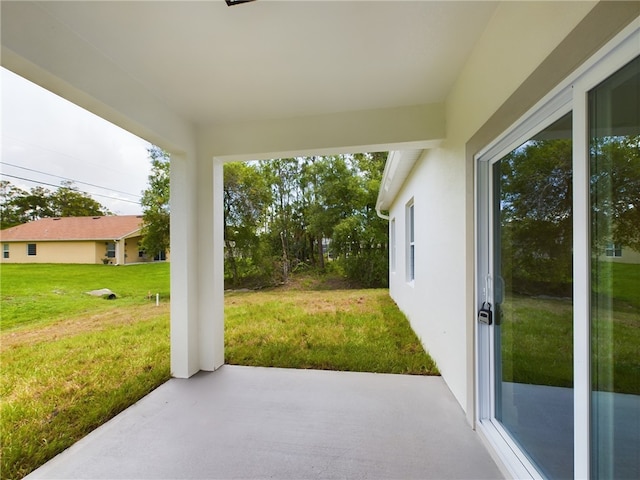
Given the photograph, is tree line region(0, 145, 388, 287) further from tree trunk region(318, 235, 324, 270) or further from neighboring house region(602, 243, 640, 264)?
neighboring house region(602, 243, 640, 264)

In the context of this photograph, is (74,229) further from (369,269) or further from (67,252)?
(369,269)

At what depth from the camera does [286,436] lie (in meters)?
1.99

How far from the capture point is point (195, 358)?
10.0 feet

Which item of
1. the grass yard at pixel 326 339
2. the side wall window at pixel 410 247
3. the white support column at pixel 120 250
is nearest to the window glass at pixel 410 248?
the side wall window at pixel 410 247

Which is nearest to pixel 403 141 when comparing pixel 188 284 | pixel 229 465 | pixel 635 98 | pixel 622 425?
pixel 635 98

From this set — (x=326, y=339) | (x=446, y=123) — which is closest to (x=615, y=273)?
(x=446, y=123)

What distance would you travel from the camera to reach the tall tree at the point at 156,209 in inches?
220

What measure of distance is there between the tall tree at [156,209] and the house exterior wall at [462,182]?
4952 millimetres

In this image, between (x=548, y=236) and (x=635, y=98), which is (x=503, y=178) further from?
(x=635, y=98)

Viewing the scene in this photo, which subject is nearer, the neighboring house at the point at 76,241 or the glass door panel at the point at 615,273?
the glass door panel at the point at 615,273

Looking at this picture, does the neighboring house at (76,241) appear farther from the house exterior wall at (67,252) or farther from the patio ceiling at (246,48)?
the patio ceiling at (246,48)

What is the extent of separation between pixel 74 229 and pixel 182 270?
2.33 m

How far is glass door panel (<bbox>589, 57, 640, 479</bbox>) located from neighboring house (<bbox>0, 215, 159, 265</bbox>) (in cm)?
481

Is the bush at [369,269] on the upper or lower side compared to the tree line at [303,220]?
lower
